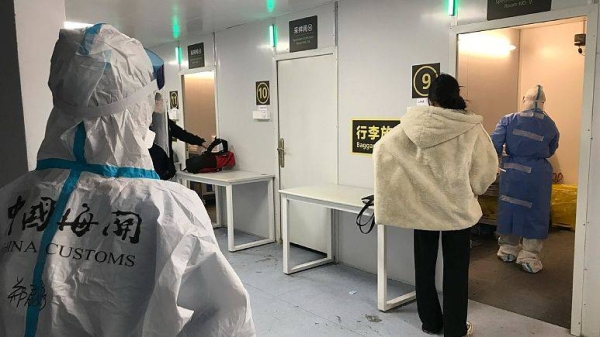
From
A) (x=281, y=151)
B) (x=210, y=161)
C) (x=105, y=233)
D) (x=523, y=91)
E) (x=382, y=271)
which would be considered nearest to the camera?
(x=105, y=233)

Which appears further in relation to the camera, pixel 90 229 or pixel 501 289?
pixel 501 289

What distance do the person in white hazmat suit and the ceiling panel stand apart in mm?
3232

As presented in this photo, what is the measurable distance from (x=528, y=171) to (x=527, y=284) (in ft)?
3.09

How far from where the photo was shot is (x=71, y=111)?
987mm

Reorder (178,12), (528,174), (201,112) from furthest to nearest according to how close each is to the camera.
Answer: (201,112) → (178,12) → (528,174)

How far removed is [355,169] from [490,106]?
2273mm

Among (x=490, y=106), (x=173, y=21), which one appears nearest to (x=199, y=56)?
(x=173, y=21)

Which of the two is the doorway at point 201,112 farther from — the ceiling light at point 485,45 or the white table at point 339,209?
the ceiling light at point 485,45

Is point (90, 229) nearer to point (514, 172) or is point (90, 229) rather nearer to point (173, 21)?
point (514, 172)

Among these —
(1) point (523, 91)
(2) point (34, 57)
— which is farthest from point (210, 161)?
(1) point (523, 91)

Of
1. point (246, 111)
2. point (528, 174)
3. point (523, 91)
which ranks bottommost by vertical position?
point (528, 174)

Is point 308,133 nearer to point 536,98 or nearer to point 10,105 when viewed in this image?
point 536,98

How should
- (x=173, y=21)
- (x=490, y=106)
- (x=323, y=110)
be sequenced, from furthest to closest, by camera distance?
(x=490, y=106)
(x=173, y=21)
(x=323, y=110)

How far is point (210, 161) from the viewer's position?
5301 millimetres
